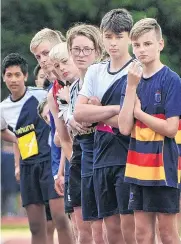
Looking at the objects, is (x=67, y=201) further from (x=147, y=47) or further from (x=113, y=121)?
(x=147, y=47)

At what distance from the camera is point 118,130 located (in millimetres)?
8562

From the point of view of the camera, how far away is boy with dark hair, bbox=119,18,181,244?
317 inches

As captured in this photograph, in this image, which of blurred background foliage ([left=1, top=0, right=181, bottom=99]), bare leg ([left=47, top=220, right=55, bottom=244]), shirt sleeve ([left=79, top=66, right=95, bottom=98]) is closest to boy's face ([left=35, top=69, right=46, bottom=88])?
bare leg ([left=47, top=220, right=55, bottom=244])

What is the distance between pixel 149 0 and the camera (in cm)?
1731

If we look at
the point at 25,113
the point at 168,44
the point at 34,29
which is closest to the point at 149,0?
the point at 168,44

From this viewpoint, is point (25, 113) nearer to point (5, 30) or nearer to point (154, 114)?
point (154, 114)

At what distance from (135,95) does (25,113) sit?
11.0 feet

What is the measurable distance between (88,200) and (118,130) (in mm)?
636

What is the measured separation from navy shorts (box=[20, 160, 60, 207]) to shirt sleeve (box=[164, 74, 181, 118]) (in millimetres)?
3151

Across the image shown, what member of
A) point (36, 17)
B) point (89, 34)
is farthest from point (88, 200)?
point (36, 17)

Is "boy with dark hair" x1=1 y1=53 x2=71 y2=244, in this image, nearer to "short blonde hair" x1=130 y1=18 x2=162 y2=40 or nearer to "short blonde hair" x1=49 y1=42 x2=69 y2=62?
"short blonde hair" x1=49 y1=42 x2=69 y2=62

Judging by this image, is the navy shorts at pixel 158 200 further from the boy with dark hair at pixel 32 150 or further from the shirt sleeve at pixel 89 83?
the boy with dark hair at pixel 32 150

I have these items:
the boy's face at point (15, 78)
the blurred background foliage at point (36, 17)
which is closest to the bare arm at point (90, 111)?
the boy's face at point (15, 78)

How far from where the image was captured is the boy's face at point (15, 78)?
11.5 meters
